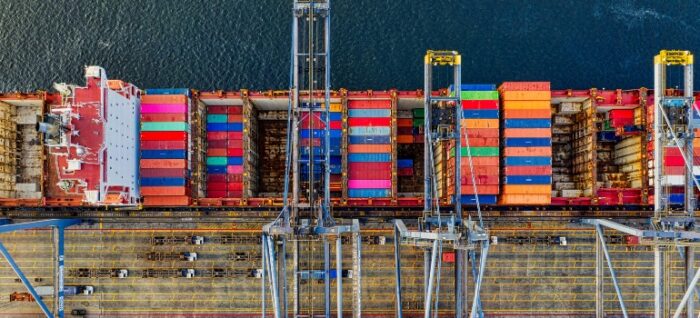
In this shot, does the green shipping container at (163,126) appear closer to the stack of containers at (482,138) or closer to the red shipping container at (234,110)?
the red shipping container at (234,110)

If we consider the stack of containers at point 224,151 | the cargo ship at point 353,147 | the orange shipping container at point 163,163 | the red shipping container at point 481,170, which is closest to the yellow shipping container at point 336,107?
the cargo ship at point 353,147

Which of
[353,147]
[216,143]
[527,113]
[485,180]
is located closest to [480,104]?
[527,113]

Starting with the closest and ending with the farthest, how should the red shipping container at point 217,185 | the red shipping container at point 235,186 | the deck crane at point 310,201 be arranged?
the deck crane at point 310,201 → the red shipping container at point 235,186 → the red shipping container at point 217,185

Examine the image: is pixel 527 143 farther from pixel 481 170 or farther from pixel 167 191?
pixel 167 191

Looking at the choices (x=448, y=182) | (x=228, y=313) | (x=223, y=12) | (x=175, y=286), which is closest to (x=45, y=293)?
(x=175, y=286)

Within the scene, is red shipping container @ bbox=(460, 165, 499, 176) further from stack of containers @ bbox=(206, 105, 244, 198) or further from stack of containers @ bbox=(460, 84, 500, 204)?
stack of containers @ bbox=(206, 105, 244, 198)

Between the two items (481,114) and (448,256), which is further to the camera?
(448,256)

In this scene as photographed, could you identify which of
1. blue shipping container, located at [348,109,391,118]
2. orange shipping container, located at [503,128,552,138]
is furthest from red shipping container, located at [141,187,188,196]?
orange shipping container, located at [503,128,552,138]
